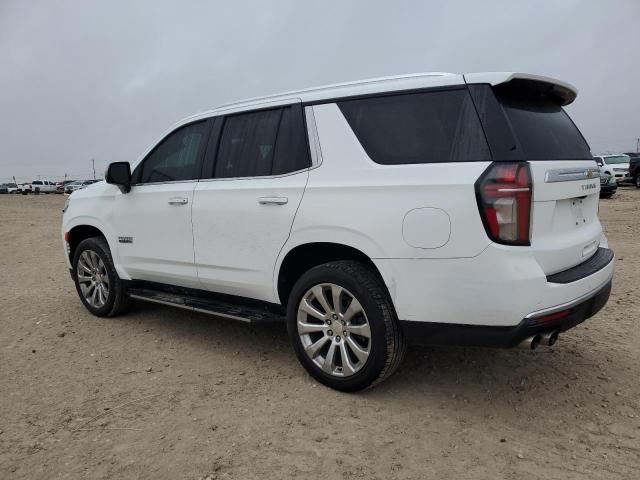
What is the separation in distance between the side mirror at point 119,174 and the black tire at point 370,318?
2242 mm

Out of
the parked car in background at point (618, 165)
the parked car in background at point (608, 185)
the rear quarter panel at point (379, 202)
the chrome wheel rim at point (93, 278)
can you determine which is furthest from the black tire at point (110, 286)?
the parked car in background at point (618, 165)

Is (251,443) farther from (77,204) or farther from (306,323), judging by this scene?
(77,204)

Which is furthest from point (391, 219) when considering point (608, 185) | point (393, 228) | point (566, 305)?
point (608, 185)

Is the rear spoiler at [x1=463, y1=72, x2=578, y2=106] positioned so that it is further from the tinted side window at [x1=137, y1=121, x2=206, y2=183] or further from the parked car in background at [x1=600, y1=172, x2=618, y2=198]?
the parked car in background at [x1=600, y1=172, x2=618, y2=198]

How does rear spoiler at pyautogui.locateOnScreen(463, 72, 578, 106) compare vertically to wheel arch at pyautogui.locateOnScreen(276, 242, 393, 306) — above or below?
above

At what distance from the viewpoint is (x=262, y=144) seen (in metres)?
3.79

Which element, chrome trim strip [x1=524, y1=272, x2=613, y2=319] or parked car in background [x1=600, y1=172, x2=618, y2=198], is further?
parked car in background [x1=600, y1=172, x2=618, y2=198]

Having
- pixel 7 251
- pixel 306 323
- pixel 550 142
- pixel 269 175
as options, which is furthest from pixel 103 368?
pixel 7 251

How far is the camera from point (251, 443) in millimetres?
2803

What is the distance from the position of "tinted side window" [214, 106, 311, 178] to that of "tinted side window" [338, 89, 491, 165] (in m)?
0.45

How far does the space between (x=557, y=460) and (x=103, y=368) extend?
10.3 ft

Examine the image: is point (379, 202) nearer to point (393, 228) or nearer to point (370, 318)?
point (393, 228)

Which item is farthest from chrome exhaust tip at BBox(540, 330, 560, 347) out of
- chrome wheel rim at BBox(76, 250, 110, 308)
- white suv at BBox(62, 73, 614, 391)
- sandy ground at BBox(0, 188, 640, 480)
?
chrome wheel rim at BBox(76, 250, 110, 308)

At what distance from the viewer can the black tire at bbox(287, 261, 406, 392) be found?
304 centimetres
